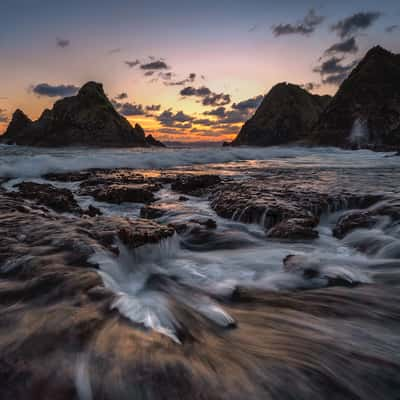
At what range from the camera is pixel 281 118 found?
106000 mm

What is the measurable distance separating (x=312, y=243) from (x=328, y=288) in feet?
5.06

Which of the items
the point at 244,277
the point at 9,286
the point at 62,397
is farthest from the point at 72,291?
the point at 244,277

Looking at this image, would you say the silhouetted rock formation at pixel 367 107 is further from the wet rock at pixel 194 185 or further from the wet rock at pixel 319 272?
the wet rock at pixel 319 272

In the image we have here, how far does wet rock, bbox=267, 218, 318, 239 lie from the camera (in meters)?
5.06

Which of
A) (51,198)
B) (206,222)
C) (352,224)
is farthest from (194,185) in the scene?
(352,224)

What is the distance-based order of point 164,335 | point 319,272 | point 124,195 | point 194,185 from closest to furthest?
point 164,335 → point 319,272 → point 124,195 → point 194,185

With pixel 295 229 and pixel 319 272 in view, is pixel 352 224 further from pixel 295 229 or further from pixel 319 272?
pixel 319 272

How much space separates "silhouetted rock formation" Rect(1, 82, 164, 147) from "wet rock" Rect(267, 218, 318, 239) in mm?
84976

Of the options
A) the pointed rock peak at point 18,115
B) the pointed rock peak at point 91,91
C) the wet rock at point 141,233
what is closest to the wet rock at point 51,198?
the wet rock at point 141,233

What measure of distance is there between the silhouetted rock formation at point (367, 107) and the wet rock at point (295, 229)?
178 feet

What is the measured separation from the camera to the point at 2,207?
5.75 m

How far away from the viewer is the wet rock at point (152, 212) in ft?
21.4

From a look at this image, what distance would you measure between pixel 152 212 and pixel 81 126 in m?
92.0

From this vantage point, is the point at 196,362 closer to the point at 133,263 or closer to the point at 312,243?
the point at 133,263
